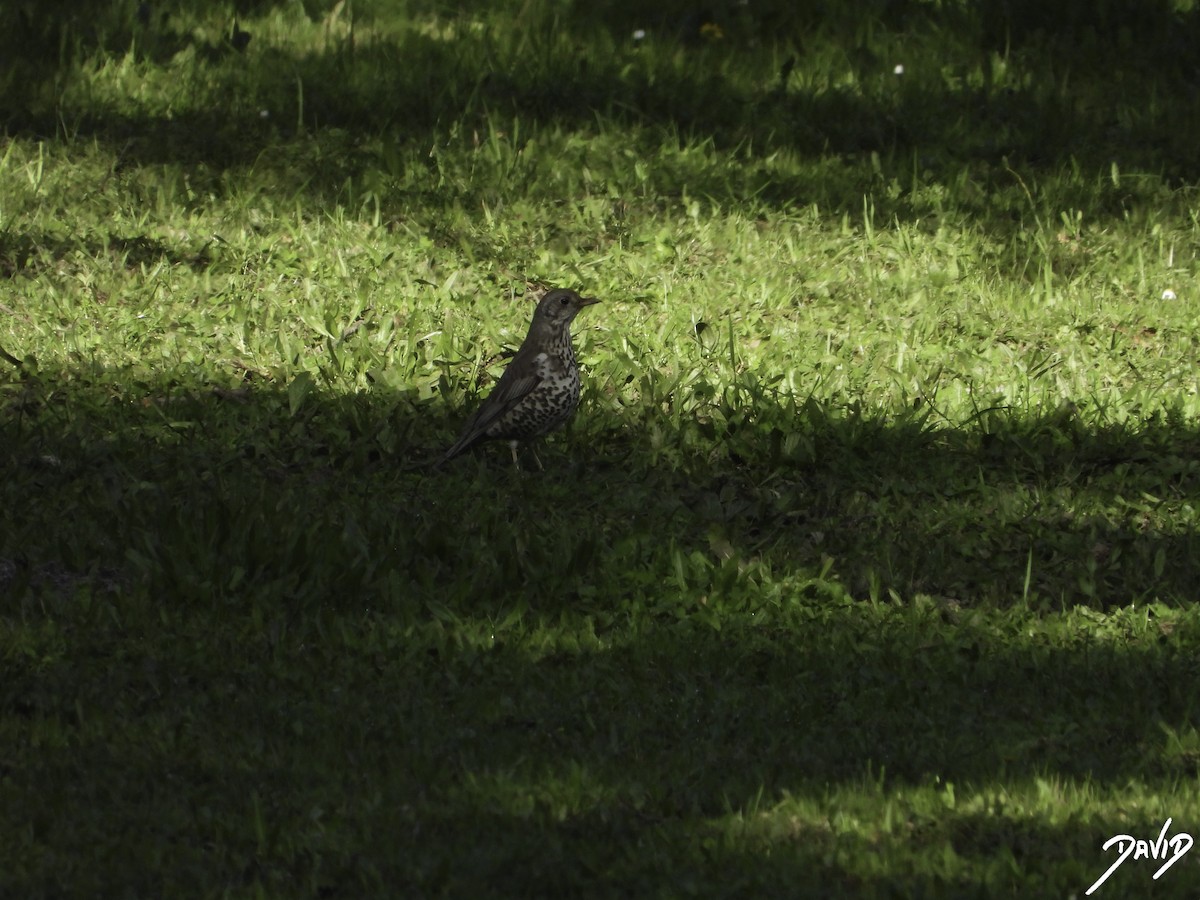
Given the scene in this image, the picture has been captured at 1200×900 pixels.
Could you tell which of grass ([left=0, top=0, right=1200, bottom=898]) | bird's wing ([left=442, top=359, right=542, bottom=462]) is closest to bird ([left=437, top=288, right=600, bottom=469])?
bird's wing ([left=442, top=359, right=542, bottom=462])

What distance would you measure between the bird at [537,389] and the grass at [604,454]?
0.24 metres

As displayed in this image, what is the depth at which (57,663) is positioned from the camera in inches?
229

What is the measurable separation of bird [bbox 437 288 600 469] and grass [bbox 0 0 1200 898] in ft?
0.78

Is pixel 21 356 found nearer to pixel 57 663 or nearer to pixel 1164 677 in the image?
pixel 57 663

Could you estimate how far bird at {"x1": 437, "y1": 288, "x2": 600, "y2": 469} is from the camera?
7656 mm

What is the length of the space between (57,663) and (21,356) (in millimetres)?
3336

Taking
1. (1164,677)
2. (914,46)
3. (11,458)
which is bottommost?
(11,458)

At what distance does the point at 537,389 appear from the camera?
764 centimetres

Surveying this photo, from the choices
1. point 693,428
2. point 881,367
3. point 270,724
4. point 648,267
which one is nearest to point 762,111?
point 648,267
